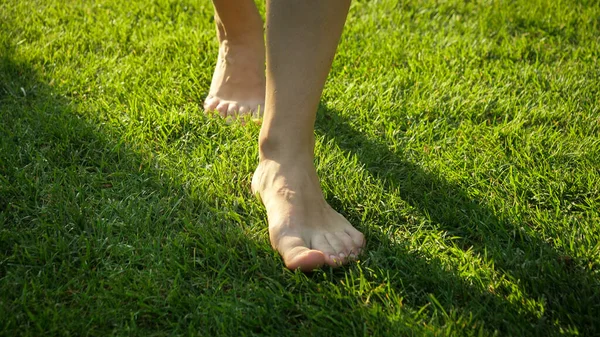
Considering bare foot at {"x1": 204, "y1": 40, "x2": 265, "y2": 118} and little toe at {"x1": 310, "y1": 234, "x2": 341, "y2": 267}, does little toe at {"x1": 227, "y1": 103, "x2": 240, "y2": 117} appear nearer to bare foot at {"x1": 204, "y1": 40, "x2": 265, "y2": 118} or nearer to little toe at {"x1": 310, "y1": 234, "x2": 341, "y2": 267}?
bare foot at {"x1": 204, "y1": 40, "x2": 265, "y2": 118}

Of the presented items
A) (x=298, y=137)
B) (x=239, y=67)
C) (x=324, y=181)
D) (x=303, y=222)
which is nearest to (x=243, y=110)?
(x=239, y=67)

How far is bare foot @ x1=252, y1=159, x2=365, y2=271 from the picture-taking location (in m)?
1.45

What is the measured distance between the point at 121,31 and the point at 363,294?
1.74 metres

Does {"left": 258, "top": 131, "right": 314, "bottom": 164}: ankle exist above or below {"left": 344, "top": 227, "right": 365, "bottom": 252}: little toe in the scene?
above

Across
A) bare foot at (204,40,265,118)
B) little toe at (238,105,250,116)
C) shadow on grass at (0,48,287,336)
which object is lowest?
shadow on grass at (0,48,287,336)

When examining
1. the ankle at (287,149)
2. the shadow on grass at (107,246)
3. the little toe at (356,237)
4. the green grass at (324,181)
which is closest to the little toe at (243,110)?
the green grass at (324,181)

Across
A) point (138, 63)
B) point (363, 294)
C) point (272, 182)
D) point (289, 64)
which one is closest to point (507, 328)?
point (363, 294)

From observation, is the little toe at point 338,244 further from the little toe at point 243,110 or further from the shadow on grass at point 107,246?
the little toe at point 243,110

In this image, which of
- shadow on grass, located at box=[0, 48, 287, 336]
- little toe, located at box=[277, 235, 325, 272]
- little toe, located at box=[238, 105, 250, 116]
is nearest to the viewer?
shadow on grass, located at box=[0, 48, 287, 336]

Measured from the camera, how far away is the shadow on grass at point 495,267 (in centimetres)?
132

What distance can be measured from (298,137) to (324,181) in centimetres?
27

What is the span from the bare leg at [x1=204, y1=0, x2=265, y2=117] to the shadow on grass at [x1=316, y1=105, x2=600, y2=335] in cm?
52

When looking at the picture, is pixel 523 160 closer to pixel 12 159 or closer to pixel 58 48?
pixel 12 159

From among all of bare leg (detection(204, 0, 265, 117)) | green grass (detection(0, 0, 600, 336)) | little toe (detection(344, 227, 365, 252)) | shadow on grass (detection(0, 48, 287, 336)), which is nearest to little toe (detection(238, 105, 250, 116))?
bare leg (detection(204, 0, 265, 117))
